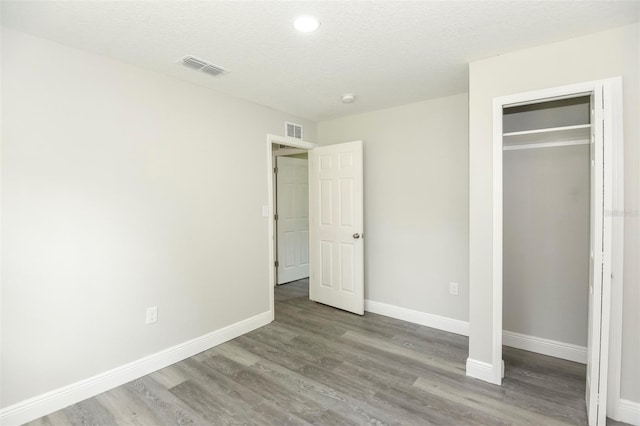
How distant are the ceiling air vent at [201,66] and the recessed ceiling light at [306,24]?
891 millimetres

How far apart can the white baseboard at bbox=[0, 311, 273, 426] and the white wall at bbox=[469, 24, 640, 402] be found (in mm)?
2290

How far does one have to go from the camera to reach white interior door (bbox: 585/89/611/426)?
5.97 feet

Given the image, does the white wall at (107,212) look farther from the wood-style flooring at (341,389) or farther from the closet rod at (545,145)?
the closet rod at (545,145)

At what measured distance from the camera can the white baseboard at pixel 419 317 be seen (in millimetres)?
3186

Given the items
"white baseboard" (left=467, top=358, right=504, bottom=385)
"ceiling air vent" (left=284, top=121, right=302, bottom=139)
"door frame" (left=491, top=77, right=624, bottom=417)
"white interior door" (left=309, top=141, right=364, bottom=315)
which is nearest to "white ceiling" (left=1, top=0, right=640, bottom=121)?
"door frame" (left=491, top=77, right=624, bottom=417)

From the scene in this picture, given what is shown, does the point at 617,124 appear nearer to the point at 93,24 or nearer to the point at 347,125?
the point at 347,125

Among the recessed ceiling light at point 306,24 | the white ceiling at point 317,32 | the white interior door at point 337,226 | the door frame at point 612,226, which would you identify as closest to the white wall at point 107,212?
the white ceiling at point 317,32

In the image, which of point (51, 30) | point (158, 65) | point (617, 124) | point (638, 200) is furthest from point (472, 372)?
point (51, 30)

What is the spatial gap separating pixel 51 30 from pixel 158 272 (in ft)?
5.87

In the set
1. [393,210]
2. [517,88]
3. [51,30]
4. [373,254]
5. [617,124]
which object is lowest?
[373,254]

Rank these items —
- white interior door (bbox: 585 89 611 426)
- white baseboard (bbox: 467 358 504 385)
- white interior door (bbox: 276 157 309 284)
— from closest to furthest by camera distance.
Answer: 1. white interior door (bbox: 585 89 611 426)
2. white baseboard (bbox: 467 358 504 385)
3. white interior door (bbox: 276 157 309 284)

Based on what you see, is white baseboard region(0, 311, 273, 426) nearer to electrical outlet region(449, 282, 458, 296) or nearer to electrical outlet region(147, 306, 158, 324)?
electrical outlet region(147, 306, 158, 324)

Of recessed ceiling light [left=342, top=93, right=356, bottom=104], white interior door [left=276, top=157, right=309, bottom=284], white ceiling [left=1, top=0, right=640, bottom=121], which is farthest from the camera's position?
white interior door [left=276, top=157, right=309, bottom=284]

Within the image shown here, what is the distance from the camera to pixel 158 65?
2.40 meters
